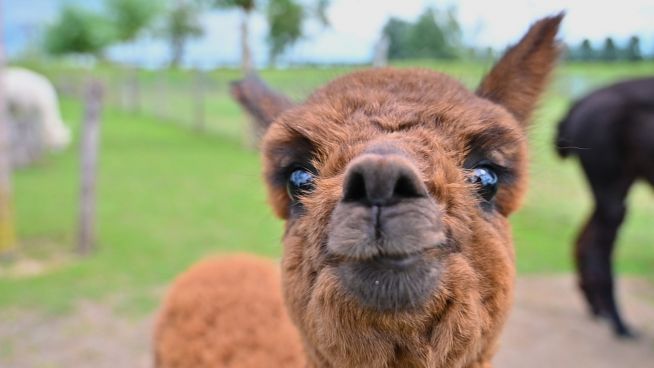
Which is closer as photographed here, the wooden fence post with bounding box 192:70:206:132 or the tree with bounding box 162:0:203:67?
the wooden fence post with bounding box 192:70:206:132

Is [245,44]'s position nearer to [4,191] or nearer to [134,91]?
[4,191]

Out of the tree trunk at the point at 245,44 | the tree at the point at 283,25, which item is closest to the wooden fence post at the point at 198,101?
the tree trunk at the point at 245,44

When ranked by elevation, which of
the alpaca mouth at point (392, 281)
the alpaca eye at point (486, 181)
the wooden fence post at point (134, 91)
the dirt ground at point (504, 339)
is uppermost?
the alpaca eye at point (486, 181)

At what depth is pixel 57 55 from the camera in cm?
4231

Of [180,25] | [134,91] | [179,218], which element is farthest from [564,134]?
[180,25]

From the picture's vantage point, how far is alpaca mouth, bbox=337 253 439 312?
→ 135cm

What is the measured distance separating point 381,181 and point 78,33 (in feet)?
142

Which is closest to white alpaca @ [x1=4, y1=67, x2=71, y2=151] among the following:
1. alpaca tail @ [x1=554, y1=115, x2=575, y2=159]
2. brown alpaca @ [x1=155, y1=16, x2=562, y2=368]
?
alpaca tail @ [x1=554, y1=115, x2=575, y2=159]

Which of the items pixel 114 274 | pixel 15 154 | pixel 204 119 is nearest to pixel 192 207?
pixel 114 274

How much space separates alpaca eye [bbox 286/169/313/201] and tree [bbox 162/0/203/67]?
29521mm

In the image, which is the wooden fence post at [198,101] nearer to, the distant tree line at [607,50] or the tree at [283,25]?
the tree at [283,25]

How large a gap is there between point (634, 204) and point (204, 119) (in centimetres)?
1430

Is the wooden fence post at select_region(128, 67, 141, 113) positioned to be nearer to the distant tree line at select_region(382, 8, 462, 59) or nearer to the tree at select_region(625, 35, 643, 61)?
the distant tree line at select_region(382, 8, 462, 59)

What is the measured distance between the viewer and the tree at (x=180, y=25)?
31816 mm
